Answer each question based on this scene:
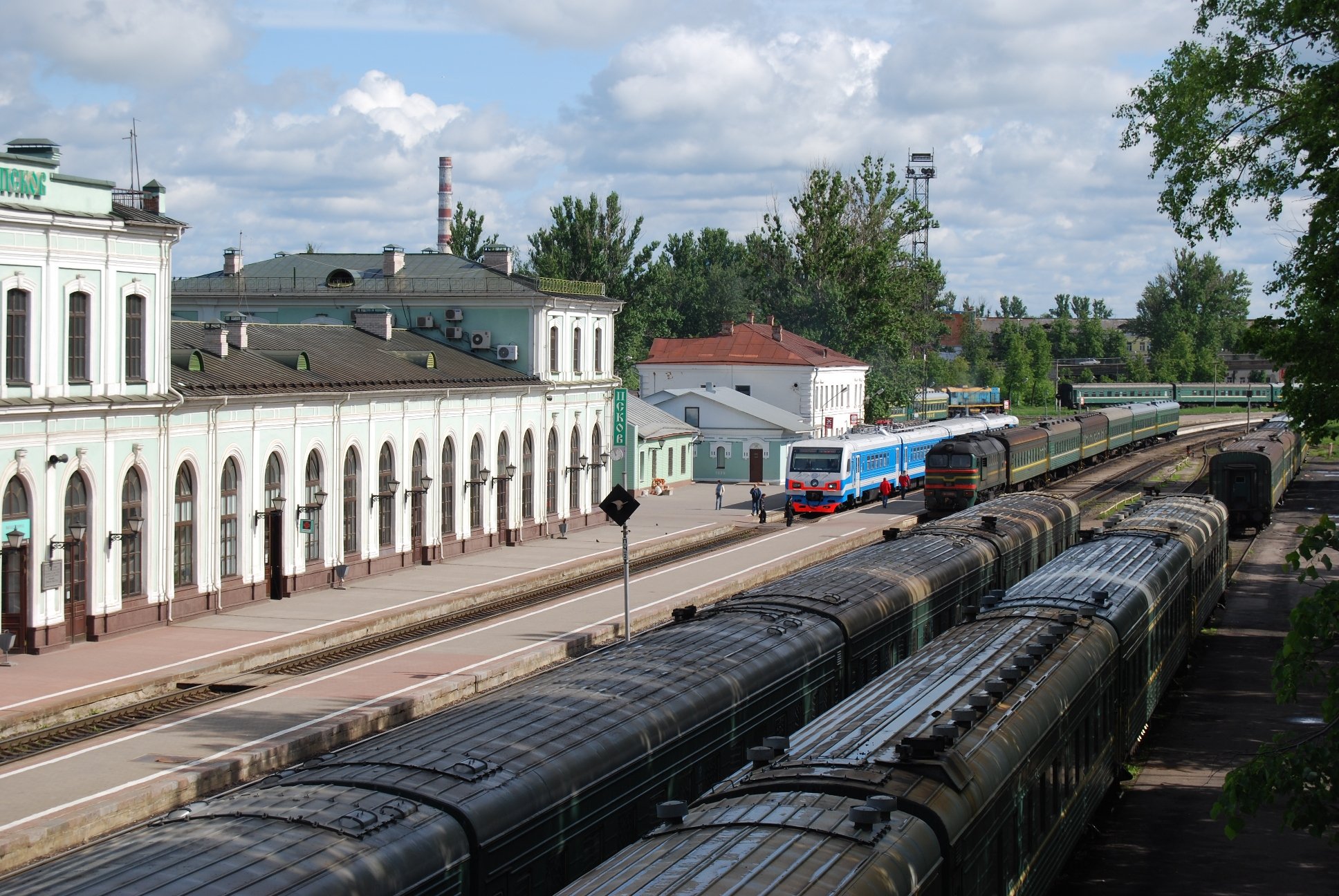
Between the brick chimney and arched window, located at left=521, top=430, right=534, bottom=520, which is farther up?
the brick chimney

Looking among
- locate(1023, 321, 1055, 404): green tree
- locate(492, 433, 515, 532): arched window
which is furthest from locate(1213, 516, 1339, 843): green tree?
locate(1023, 321, 1055, 404): green tree

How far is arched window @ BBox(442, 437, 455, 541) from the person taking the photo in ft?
141

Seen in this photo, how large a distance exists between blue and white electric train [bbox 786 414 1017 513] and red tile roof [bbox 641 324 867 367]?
17.5 meters

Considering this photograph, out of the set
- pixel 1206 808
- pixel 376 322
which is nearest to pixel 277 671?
pixel 1206 808

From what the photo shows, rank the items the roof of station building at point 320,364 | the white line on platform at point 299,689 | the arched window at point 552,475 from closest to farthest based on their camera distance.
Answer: the white line on platform at point 299,689 → the roof of station building at point 320,364 → the arched window at point 552,475

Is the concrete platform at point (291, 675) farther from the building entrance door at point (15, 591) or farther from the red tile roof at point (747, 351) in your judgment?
the red tile roof at point (747, 351)

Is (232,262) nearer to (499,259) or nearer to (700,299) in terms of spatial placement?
(499,259)

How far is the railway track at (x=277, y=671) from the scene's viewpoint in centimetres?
2175

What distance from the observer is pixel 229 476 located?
33938mm

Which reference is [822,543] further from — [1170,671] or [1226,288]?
[1226,288]

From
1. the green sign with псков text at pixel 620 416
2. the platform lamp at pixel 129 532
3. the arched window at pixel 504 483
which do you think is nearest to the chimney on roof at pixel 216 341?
the platform lamp at pixel 129 532

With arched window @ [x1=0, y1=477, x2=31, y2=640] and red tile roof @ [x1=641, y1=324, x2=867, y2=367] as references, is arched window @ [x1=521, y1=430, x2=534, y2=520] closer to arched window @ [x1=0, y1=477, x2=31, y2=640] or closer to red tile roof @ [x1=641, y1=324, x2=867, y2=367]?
arched window @ [x1=0, y1=477, x2=31, y2=640]

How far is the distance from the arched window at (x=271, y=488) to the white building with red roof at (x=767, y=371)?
44.5m

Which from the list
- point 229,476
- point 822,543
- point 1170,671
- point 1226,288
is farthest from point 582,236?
point 1226,288
